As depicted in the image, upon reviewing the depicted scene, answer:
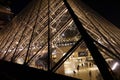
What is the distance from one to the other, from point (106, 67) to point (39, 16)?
5.36 m

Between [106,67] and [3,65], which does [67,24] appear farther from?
[106,67]

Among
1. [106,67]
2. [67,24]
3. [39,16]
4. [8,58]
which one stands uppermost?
[39,16]

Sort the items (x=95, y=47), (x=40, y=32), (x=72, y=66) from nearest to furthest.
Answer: (x=95, y=47), (x=40, y=32), (x=72, y=66)

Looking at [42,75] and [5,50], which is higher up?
[5,50]

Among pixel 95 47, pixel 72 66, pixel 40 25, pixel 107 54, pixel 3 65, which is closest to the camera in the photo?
pixel 95 47

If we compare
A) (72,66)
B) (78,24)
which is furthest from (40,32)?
(72,66)

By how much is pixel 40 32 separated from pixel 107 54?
10.3ft

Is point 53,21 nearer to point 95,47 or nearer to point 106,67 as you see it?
point 95,47

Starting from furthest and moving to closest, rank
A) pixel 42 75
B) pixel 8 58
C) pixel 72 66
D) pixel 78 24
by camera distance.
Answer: pixel 72 66
pixel 8 58
pixel 78 24
pixel 42 75

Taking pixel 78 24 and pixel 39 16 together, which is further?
pixel 39 16

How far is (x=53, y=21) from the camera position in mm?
8070

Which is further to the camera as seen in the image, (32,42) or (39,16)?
(39,16)

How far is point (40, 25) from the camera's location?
27.5 ft

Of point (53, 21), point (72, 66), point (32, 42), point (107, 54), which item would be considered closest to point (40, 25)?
point (53, 21)
